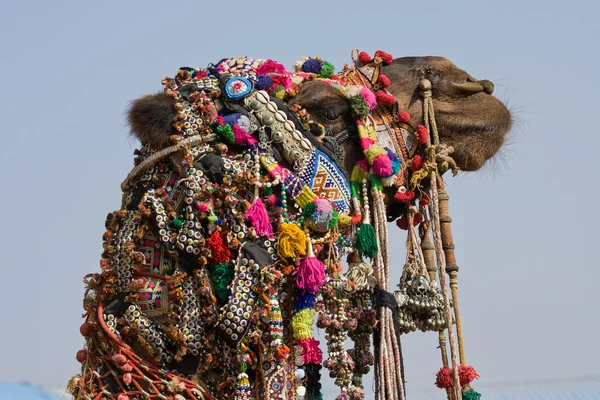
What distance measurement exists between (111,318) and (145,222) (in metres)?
0.40

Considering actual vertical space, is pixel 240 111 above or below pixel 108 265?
above

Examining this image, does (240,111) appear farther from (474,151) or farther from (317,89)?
(474,151)

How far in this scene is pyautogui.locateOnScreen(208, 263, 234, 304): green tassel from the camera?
3.77 meters

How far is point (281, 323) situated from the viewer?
3771 mm

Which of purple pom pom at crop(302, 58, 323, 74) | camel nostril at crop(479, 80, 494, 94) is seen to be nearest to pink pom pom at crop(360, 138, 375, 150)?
purple pom pom at crop(302, 58, 323, 74)

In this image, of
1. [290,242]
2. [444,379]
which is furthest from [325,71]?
[444,379]

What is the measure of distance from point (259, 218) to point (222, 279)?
271mm

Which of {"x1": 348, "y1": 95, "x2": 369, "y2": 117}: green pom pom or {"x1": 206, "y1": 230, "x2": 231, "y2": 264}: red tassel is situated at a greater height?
{"x1": 348, "y1": 95, "x2": 369, "y2": 117}: green pom pom

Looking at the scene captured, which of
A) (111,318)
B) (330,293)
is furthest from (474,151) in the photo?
(111,318)

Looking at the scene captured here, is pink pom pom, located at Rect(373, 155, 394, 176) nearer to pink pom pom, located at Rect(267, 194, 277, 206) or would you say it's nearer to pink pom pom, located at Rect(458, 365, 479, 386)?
pink pom pom, located at Rect(267, 194, 277, 206)

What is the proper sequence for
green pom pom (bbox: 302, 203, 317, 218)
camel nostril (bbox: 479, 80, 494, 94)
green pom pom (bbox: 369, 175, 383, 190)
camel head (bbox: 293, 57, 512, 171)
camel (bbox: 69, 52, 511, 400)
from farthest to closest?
camel nostril (bbox: 479, 80, 494, 94) → camel head (bbox: 293, 57, 512, 171) → green pom pom (bbox: 369, 175, 383, 190) → green pom pom (bbox: 302, 203, 317, 218) → camel (bbox: 69, 52, 511, 400)

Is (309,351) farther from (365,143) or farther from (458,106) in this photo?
(458,106)

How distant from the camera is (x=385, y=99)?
4250mm

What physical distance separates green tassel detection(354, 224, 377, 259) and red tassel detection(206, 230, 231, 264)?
23.2 inches
